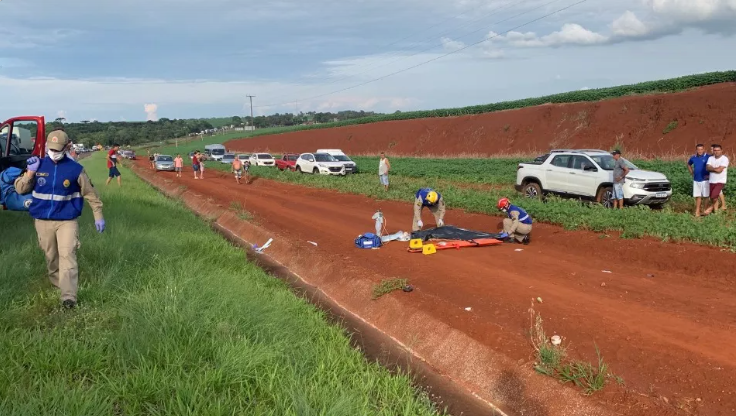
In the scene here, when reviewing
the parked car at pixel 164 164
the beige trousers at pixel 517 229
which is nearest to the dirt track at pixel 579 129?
the parked car at pixel 164 164

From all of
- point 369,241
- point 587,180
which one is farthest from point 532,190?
point 369,241

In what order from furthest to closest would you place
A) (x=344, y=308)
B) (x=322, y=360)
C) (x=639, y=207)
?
1. (x=639, y=207)
2. (x=344, y=308)
3. (x=322, y=360)

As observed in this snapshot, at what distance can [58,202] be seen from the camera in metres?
6.29

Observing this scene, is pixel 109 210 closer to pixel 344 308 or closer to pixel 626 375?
pixel 344 308

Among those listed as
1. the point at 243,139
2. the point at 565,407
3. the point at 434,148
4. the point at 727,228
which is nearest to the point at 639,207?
the point at 727,228

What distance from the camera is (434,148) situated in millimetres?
51219

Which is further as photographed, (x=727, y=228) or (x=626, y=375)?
(x=727, y=228)

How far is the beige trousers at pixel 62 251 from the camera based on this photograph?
6.08 meters

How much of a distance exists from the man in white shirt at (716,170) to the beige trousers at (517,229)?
200 inches

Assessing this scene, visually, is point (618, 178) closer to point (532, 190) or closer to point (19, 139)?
point (532, 190)

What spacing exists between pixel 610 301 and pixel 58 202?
6986 millimetres

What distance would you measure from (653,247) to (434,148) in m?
42.0

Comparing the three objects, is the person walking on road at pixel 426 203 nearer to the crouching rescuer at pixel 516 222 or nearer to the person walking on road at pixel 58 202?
the crouching rescuer at pixel 516 222

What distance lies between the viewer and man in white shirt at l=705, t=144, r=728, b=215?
12.4 m
